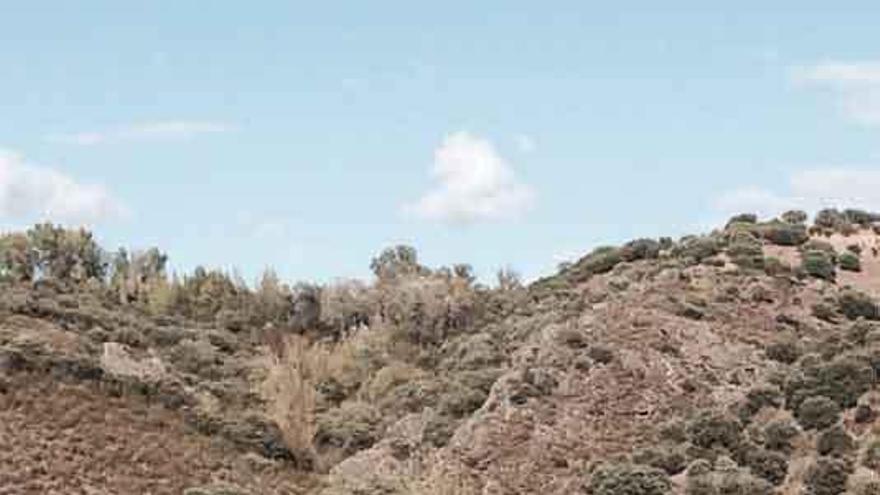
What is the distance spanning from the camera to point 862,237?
82.8 metres

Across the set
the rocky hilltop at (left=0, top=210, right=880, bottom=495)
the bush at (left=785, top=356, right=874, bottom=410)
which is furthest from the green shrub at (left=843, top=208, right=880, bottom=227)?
the bush at (left=785, top=356, right=874, bottom=410)

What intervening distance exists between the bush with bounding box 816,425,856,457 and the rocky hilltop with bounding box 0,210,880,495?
76 millimetres

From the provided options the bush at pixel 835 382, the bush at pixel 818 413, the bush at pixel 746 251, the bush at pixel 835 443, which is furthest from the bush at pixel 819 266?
the bush at pixel 835 443

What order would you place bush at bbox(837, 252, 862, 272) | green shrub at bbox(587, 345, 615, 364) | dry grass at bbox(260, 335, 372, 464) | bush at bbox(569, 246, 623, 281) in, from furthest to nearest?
bush at bbox(569, 246, 623, 281), bush at bbox(837, 252, 862, 272), dry grass at bbox(260, 335, 372, 464), green shrub at bbox(587, 345, 615, 364)

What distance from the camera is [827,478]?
135 feet

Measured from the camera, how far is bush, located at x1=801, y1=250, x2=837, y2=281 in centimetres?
6950

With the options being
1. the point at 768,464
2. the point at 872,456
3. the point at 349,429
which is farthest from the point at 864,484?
the point at 349,429

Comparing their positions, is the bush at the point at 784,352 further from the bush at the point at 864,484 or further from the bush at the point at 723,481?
the bush at the point at 864,484

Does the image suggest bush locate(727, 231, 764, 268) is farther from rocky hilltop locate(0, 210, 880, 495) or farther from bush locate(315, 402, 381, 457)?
bush locate(315, 402, 381, 457)

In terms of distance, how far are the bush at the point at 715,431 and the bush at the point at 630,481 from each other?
3562 mm

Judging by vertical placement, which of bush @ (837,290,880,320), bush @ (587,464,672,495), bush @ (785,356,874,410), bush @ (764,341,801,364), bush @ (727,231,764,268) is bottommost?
bush @ (587,464,672,495)

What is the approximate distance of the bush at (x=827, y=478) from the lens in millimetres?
40938

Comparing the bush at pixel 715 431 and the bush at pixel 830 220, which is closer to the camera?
the bush at pixel 715 431

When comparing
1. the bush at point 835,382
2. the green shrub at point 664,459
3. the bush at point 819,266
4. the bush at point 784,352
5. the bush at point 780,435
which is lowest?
the green shrub at point 664,459
